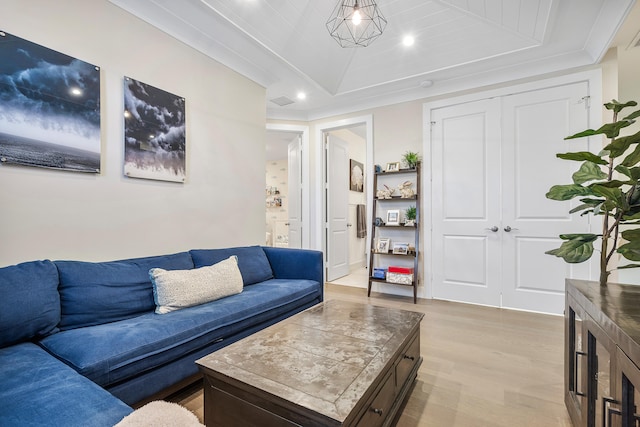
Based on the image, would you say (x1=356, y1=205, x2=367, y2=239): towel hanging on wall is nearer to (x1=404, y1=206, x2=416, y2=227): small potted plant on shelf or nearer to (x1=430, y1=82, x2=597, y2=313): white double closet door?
(x1=404, y1=206, x2=416, y2=227): small potted plant on shelf

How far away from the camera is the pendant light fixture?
2.74 m

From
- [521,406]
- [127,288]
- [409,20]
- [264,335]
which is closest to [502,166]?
[409,20]

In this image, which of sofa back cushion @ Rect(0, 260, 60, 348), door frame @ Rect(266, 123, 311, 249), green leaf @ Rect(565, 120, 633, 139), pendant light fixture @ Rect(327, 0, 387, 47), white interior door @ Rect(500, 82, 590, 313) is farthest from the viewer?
door frame @ Rect(266, 123, 311, 249)

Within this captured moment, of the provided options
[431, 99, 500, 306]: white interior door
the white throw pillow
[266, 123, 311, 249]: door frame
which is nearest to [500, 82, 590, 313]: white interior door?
[431, 99, 500, 306]: white interior door

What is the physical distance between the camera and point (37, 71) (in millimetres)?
1756

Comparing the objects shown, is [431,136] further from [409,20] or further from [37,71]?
[37,71]

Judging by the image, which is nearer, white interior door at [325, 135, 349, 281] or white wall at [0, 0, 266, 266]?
white wall at [0, 0, 266, 266]

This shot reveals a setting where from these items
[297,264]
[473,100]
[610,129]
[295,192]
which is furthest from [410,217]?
[610,129]

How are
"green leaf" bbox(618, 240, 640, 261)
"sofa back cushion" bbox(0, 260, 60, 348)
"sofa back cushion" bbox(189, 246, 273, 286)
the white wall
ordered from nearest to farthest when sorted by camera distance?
"green leaf" bbox(618, 240, 640, 261)
"sofa back cushion" bbox(0, 260, 60, 348)
the white wall
"sofa back cushion" bbox(189, 246, 273, 286)

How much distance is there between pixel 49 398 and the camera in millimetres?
954

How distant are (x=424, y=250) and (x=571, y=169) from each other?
177 centimetres

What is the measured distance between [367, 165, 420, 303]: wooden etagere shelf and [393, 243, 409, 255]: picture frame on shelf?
27 millimetres

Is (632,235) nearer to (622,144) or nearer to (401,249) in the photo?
(622,144)

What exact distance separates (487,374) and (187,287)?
6.90 feet
